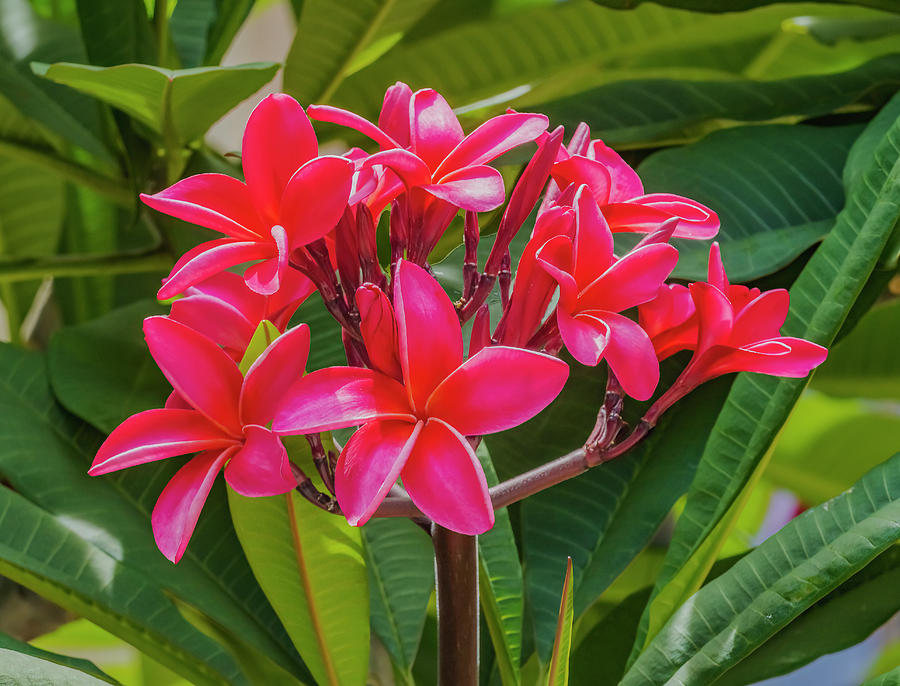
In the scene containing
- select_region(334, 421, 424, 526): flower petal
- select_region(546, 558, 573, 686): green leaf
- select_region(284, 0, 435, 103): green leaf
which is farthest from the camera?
select_region(284, 0, 435, 103): green leaf

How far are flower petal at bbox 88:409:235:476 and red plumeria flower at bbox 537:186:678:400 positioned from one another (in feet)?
0.41

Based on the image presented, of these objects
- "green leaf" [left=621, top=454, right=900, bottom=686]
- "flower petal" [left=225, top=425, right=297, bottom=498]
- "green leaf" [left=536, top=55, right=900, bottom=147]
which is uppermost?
"green leaf" [left=536, top=55, right=900, bottom=147]

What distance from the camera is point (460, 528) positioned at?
10.3 inches

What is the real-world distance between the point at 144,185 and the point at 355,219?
0.42 meters

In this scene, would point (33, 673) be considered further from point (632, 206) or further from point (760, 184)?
point (760, 184)

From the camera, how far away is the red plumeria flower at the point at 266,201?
0.30 metres

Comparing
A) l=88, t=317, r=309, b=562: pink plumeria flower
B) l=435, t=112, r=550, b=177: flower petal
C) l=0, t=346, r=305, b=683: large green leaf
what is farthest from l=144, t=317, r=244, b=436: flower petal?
l=0, t=346, r=305, b=683: large green leaf

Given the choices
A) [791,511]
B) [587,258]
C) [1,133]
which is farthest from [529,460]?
[791,511]

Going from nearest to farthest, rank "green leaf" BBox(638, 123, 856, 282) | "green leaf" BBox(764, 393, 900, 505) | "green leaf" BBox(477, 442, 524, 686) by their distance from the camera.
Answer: "green leaf" BBox(477, 442, 524, 686) < "green leaf" BBox(638, 123, 856, 282) < "green leaf" BBox(764, 393, 900, 505)

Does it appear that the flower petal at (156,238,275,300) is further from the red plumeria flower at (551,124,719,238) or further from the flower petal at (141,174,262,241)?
the red plumeria flower at (551,124,719,238)

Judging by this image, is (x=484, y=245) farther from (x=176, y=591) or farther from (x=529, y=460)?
(x=176, y=591)

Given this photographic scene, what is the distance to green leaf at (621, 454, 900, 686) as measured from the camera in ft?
1.28

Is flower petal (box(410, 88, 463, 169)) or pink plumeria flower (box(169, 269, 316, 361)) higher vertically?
flower petal (box(410, 88, 463, 169))

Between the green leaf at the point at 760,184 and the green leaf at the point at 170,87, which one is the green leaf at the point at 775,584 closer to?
the green leaf at the point at 760,184
